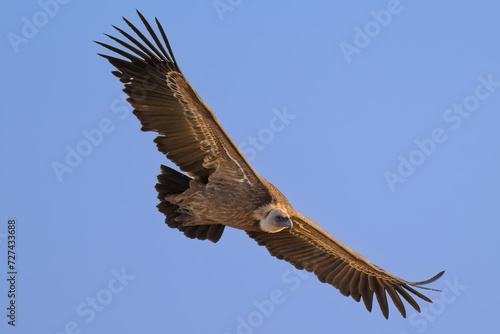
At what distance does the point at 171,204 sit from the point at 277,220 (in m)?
1.52

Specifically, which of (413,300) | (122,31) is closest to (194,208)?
(122,31)

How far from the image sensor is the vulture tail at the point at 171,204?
1023 centimetres

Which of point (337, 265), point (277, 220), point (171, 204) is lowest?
point (337, 265)

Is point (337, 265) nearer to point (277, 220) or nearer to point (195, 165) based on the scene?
point (277, 220)

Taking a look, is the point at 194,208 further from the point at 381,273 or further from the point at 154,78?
the point at 381,273

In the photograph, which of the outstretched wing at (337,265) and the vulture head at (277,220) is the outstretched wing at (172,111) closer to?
the vulture head at (277,220)

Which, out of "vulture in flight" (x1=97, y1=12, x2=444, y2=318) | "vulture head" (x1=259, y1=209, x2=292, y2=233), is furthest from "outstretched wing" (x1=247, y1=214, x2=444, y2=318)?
"vulture head" (x1=259, y1=209, x2=292, y2=233)

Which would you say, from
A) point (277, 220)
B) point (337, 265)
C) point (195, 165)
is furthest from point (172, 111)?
point (337, 265)

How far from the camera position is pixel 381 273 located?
37.7 ft

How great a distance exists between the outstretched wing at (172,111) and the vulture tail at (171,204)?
0.23 metres

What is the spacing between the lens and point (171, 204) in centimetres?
1039

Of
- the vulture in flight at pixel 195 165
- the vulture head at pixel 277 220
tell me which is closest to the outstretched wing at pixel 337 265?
the vulture in flight at pixel 195 165

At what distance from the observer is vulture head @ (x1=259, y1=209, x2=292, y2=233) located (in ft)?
33.3

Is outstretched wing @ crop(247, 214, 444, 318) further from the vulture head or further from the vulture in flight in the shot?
the vulture head
